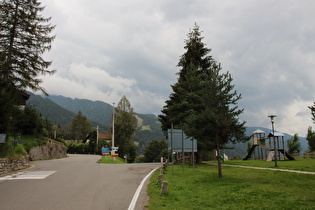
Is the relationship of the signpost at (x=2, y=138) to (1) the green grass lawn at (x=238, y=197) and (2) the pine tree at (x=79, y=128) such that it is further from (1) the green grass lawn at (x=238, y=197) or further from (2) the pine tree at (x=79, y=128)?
(2) the pine tree at (x=79, y=128)

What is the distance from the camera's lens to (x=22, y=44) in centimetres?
2108

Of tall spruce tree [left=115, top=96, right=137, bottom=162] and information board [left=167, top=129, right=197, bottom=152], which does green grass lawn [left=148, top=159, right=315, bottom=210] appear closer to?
information board [left=167, top=129, right=197, bottom=152]

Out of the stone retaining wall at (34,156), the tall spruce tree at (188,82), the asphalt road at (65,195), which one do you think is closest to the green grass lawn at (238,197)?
the asphalt road at (65,195)

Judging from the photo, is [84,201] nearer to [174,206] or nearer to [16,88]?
[174,206]

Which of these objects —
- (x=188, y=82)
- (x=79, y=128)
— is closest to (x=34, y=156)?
(x=188, y=82)

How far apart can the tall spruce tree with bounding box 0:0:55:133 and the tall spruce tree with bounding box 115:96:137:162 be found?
37.0m

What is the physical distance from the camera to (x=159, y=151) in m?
89.6

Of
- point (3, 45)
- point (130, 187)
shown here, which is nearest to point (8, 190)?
point (130, 187)

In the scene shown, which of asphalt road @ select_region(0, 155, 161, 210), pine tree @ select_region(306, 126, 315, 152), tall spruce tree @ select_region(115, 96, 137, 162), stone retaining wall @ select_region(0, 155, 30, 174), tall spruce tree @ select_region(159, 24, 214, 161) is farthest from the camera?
tall spruce tree @ select_region(115, 96, 137, 162)

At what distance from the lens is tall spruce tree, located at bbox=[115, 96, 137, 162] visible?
194 feet

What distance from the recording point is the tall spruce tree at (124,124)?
5919cm

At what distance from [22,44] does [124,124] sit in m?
39.6

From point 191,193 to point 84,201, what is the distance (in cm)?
438

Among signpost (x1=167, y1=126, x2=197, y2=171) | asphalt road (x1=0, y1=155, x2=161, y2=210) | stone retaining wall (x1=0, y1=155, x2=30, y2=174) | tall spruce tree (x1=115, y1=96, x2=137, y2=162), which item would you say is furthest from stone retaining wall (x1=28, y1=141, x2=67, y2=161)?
asphalt road (x1=0, y1=155, x2=161, y2=210)
